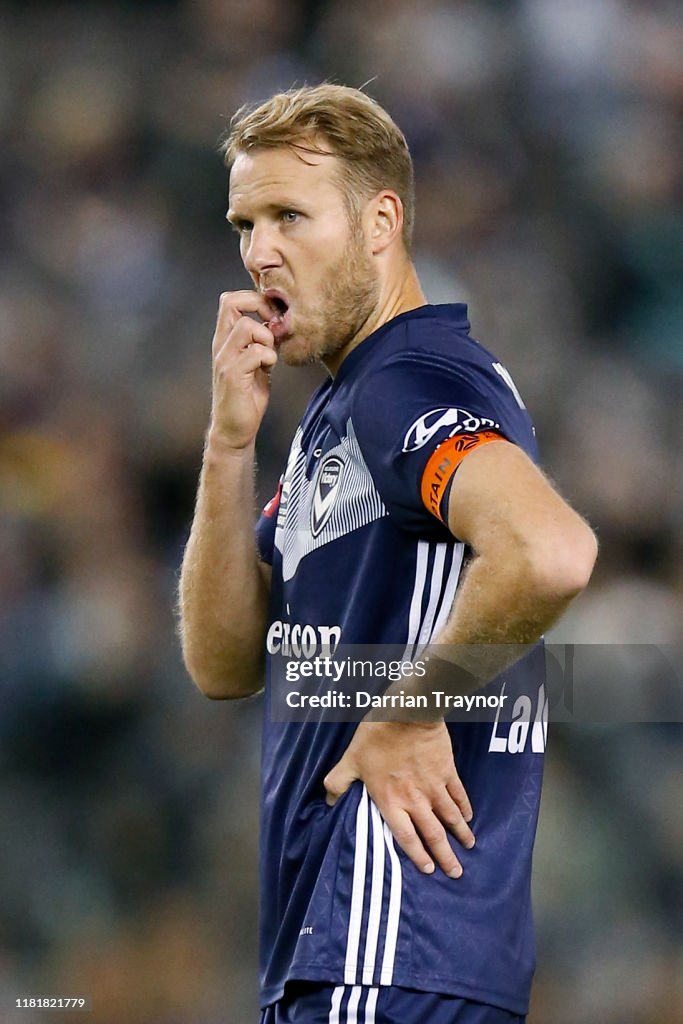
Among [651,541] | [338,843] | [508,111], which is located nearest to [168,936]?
[651,541]

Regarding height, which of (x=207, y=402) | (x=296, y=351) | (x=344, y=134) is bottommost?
(x=296, y=351)

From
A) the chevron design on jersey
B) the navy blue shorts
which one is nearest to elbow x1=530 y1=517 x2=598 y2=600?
the chevron design on jersey

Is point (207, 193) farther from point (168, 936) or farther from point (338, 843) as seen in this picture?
point (338, 843)

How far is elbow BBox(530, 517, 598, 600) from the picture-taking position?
135 centimetres

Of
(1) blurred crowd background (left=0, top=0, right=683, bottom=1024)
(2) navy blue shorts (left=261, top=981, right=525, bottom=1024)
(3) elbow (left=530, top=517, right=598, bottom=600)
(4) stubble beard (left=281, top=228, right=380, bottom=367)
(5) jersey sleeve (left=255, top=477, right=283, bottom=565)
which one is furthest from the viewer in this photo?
(1) blurred crowd background (left=0, top=0, right=683, bottom=1024)

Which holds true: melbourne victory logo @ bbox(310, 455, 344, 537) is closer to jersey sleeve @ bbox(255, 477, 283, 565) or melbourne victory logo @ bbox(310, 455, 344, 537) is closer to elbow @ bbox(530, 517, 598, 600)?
jersey sleeve @ bbox(255, 477, 283, 565)

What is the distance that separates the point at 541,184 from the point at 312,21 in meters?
0.82

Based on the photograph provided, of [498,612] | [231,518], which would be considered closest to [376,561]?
[498,612]

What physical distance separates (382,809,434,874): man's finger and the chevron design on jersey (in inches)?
13.4

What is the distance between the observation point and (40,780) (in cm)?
345

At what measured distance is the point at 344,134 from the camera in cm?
182

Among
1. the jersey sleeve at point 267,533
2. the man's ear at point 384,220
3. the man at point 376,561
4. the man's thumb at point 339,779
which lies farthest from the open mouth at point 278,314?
the man's thumb at point 339,779

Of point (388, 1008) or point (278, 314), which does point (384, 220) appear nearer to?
point (278, 314)

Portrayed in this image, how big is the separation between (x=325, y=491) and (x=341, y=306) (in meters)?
0.26
